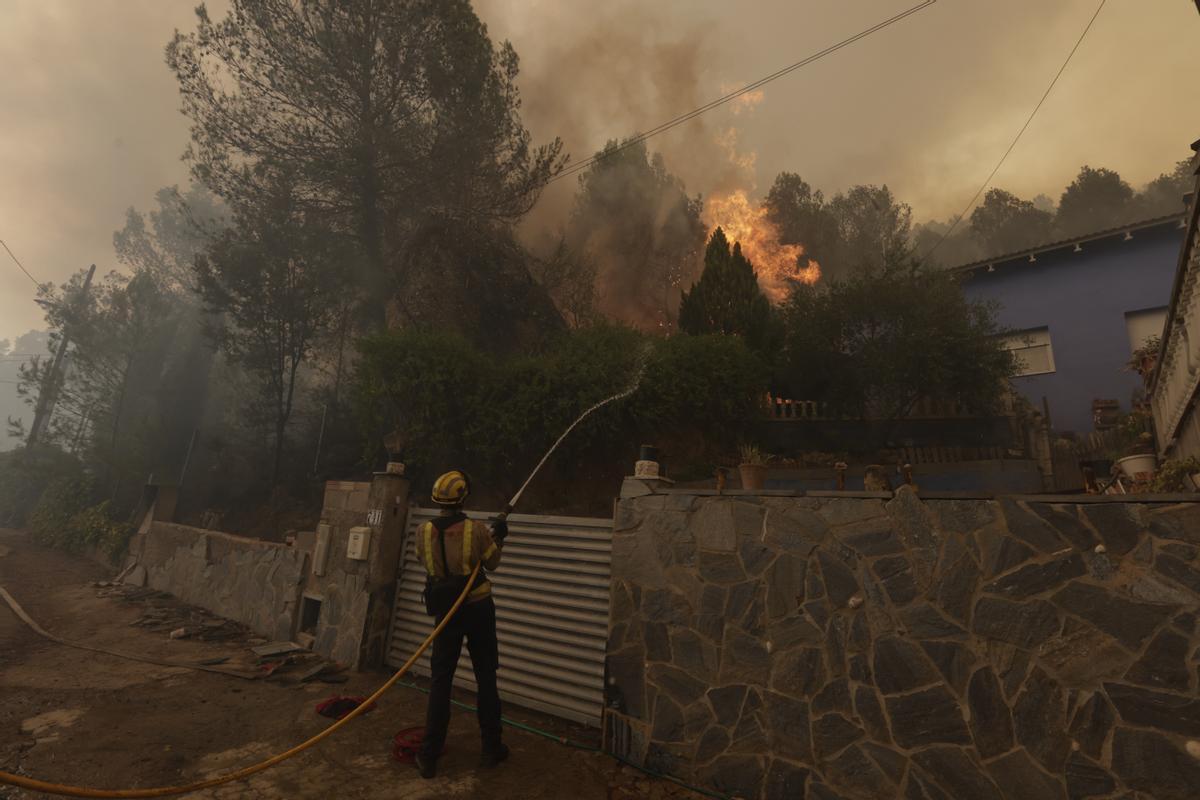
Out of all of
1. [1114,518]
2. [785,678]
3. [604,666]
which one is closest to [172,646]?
[604,666]

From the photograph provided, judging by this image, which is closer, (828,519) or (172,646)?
(828,519)

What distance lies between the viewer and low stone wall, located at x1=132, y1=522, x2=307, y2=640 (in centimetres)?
847

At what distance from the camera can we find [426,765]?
14.0 ft

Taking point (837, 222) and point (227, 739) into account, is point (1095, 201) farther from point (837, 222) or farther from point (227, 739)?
point (227, 739)

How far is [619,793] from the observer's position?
4.17m

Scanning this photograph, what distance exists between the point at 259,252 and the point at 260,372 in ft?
11.8

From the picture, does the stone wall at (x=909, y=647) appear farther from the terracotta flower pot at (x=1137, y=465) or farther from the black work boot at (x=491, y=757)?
the terracotta flower pot at (x=1137, y=465)

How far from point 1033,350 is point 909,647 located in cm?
1949

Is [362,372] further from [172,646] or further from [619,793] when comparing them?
[619,793]

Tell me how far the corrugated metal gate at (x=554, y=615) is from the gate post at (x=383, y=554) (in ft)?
4.49

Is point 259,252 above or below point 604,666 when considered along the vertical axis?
above

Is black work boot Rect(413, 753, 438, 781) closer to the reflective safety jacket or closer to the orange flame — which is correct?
the reflective safety jacket

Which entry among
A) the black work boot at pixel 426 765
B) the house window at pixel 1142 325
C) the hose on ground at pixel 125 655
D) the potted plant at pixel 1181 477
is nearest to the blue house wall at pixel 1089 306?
the house window at pixel 1142 325

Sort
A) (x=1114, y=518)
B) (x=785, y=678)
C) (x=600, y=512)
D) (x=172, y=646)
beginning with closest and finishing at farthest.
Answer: (x=1114, y=518)
(x=785, y=678)
(x=172, y=646)
(x=600, y=512)
